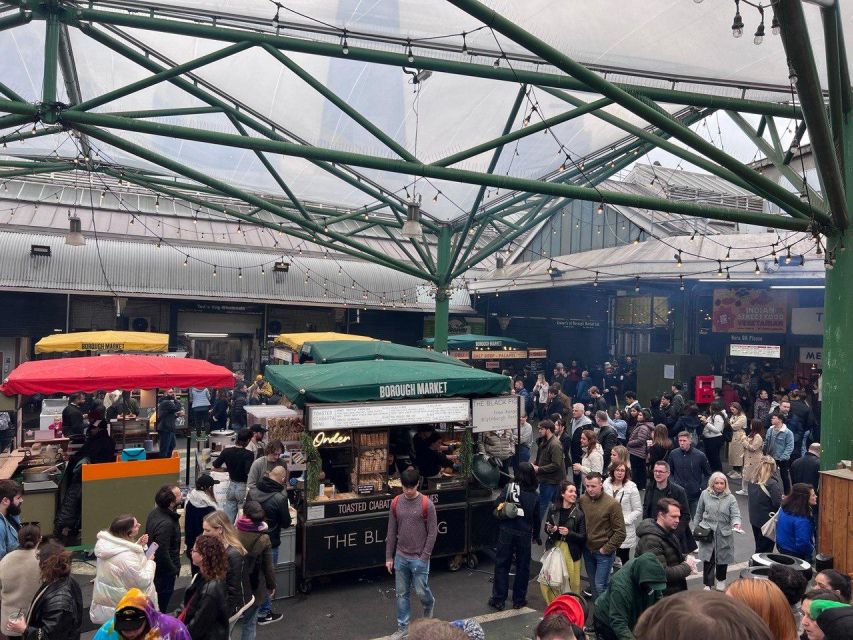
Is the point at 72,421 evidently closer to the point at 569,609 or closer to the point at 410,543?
the point at 410,543

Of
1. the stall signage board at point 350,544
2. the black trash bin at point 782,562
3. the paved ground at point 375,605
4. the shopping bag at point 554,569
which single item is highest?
the black trash bin at point 782,562

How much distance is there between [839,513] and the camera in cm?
644

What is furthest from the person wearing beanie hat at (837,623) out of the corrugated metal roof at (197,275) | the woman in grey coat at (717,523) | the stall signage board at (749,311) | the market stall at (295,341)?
the stall signage board at (749,311)

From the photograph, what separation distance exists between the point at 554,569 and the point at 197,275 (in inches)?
772

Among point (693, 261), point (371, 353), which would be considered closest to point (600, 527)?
point (371, 353)

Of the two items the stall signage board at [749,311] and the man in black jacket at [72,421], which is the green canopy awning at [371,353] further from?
the stall signage board at [749,311]

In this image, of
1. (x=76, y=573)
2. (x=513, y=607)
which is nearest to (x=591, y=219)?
(x=513, y=607)

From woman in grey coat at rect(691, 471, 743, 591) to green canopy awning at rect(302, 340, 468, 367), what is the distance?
4.55m

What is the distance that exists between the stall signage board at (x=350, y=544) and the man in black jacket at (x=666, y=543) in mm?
3477

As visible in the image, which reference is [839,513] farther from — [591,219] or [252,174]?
[591,219]

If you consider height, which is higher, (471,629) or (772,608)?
A: (772,608)

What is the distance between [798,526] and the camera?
6.32 metres

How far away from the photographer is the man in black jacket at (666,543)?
5.22m

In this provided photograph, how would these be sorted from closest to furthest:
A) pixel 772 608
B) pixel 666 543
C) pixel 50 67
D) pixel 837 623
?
pixel 837 623 < pixel 772 608 < pixel 666 543 < pixel 50 67
